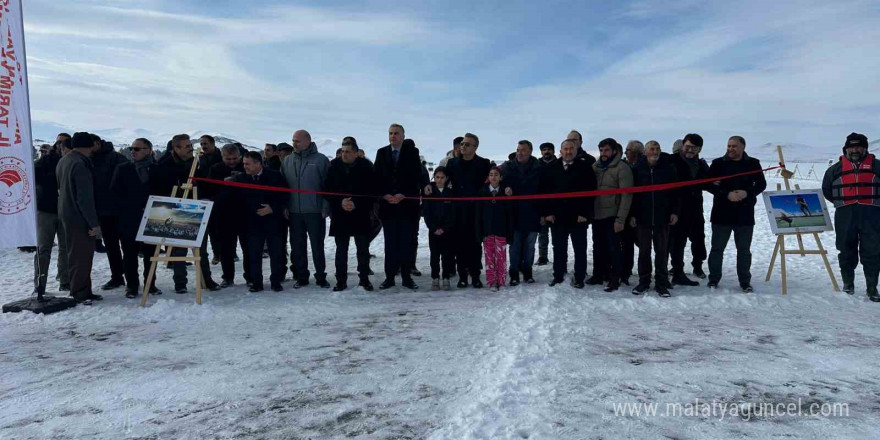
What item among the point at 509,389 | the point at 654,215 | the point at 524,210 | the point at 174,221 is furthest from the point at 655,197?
the point at 174,221

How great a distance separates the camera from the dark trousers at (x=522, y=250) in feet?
24.2

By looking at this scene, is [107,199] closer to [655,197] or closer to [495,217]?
[495,217]

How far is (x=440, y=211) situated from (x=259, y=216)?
101 inches

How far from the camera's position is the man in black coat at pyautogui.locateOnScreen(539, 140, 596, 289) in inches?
273

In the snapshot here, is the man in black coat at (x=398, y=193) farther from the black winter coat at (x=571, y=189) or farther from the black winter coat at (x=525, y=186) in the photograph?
the black winter coat at (x=571, y=189)

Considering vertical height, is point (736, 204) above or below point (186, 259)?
above

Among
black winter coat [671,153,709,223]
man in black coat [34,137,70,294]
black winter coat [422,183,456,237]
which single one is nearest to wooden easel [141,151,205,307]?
man in black coat [34,137,70,294]

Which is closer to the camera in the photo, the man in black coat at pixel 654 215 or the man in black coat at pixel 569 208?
the man in black coat at pixel 654 215

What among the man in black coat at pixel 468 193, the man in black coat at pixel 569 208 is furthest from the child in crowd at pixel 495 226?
the man in black coat at pixel 569 208

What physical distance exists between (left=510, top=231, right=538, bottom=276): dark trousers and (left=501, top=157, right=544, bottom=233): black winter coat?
114mm

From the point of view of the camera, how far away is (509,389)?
3.38 meters

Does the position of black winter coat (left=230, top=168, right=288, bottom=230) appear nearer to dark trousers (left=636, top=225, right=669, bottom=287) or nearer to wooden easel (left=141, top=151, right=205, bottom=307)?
wooden easel (left=141, top=151, right=205, bottom=307)

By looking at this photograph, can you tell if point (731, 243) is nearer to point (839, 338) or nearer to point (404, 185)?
point (839, 338)

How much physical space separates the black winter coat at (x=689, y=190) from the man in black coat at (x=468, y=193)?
8.87 ft
